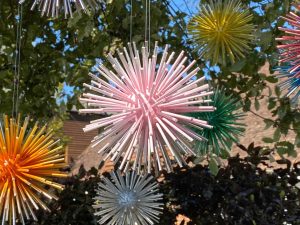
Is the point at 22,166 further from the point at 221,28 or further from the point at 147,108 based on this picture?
the point at 221,28

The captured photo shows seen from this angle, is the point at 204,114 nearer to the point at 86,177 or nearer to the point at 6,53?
the point at 86,177

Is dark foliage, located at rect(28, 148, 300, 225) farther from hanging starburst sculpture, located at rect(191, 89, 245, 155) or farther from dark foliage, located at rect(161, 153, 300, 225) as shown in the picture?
hanging starburst sculpture, located at rect(191, 89, 245, 155)

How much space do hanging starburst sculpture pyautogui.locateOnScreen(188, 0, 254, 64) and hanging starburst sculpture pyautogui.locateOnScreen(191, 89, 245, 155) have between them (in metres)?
0.14

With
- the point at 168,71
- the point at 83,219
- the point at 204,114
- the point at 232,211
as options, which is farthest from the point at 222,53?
the point at 83,219

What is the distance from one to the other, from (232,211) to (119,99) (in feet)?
4.70

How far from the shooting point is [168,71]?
3.67ft

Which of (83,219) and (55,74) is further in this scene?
(55,74)

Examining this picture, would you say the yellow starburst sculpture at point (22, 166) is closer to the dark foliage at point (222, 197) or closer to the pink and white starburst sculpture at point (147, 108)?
the pink and white starburst sculpture at point (147, 108)

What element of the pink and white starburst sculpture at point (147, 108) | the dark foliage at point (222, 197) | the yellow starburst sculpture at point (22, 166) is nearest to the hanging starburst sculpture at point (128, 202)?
the yellow starburst sculpture at point (22, 166)

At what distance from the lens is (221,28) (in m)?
1.37

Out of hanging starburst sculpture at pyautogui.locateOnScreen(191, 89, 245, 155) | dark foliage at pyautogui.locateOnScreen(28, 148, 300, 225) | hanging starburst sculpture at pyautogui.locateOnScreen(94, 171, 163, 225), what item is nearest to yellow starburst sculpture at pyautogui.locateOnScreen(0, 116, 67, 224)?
hanging starburst sculpture at pyautogui.locateOnScreen(94, 171, 163, 225)

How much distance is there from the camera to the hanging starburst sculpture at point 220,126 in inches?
52.5

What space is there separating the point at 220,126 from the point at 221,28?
263mm

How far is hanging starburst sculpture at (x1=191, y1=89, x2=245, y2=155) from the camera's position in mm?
1333
